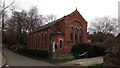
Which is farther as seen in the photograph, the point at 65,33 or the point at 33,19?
the point at 33,19

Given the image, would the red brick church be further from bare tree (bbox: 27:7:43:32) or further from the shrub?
bare tree (bbox: 27:7:43:32)

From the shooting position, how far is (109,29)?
7162 centimetres

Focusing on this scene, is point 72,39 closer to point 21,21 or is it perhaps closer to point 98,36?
point 98,36

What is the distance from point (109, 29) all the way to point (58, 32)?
34.6 metres

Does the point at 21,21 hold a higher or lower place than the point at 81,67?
higher

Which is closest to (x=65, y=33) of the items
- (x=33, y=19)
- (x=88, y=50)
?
(x=88, y=50)

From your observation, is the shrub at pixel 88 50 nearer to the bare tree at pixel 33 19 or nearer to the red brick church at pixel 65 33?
the red brick church at pixel 65 33

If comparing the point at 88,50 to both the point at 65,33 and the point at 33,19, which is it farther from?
the point at 33,19

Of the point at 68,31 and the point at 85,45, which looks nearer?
the point at 85,45

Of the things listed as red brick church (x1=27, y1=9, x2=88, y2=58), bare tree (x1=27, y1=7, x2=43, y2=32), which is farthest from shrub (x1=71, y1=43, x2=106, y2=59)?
bare tree (x1=27, y1=7, x2=43, y2=32)

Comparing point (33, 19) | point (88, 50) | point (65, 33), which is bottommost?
point (88, 50)

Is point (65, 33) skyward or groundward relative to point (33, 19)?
groundward

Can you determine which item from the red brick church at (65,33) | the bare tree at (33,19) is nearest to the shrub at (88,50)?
the red brick church at (65,33)

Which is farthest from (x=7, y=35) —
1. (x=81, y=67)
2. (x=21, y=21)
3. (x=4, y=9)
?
(x=81, y=67)
